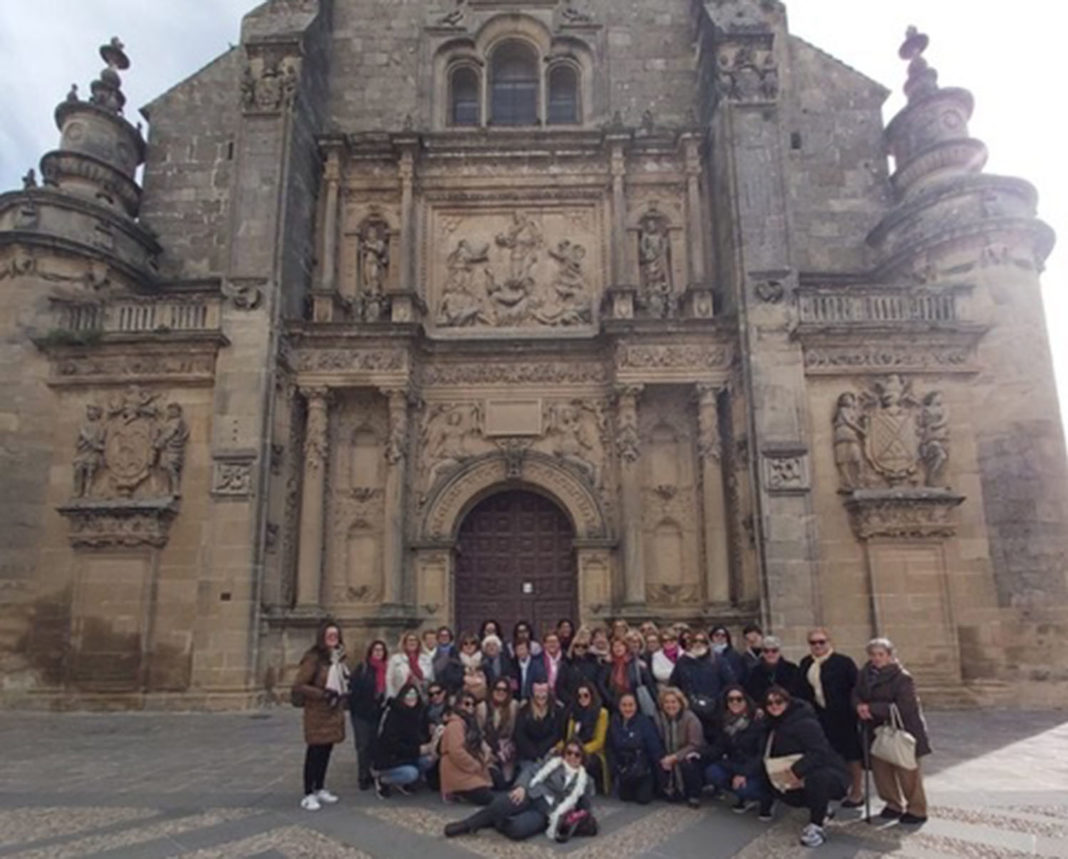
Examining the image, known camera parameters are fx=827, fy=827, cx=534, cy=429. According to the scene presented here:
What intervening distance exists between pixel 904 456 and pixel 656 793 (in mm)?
10053

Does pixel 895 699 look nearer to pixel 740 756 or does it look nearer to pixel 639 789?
pixel 740 756

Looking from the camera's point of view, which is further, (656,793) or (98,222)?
(98,222)

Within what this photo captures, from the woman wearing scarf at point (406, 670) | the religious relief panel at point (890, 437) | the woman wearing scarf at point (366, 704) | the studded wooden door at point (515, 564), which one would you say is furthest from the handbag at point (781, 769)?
the studded wooden door at point (515, 564)

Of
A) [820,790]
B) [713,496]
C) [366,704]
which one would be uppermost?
[713,496]

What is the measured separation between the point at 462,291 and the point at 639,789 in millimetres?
13154

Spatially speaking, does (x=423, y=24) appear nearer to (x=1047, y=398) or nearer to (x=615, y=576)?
(x=615, y=576)

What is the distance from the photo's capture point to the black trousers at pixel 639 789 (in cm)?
754

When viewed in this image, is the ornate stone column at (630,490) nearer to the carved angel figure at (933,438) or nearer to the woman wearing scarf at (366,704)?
the carved angel figure at (933,438)

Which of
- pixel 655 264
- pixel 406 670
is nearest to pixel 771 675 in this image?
pixel 406 670

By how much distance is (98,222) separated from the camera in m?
17.4

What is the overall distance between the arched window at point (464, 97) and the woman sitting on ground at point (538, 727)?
16.3 metres

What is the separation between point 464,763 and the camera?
7.52m

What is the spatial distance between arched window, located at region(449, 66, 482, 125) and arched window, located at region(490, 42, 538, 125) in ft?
1.41

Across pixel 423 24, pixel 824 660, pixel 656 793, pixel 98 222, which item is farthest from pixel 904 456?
pixel 98 222
